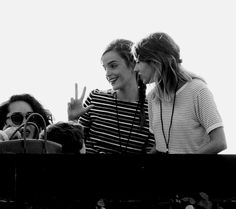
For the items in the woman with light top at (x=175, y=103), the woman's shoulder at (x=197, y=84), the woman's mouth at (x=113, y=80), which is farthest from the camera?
the woman's mouth at (x=113, y=80)

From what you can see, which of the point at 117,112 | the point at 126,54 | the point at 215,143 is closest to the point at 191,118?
the point at 215,143

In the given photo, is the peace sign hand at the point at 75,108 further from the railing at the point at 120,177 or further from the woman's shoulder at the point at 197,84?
the railing at the point at 120,177

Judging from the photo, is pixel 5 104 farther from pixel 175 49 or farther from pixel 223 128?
pixel 223 128

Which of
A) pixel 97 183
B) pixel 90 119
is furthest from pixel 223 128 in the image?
pixel 90 119

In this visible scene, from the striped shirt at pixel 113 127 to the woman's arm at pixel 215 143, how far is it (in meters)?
1.00

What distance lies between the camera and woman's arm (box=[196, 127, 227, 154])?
3.64 metres

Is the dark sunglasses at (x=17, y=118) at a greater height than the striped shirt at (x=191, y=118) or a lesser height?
greater

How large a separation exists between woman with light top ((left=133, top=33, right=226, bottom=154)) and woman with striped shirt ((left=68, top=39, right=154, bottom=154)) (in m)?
0.61

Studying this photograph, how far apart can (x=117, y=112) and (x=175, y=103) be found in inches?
38.4

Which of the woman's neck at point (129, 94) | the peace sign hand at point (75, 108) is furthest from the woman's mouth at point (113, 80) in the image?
the peace sign hand at point (75, 108)

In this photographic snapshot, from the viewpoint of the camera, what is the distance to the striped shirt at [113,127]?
4.70 m

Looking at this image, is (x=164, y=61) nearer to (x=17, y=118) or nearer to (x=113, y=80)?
(x=113, y=80)

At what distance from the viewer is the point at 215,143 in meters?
3.66

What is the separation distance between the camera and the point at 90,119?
4.88 metres
